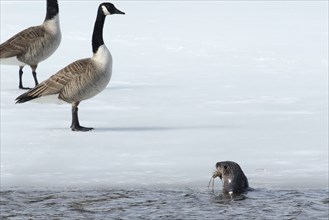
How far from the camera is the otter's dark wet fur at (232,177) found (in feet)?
29.9

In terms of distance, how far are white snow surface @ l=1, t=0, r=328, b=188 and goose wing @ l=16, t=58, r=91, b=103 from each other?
0.46 m

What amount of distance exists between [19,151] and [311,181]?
11.7 ft

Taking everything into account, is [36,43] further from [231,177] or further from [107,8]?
[231,177]

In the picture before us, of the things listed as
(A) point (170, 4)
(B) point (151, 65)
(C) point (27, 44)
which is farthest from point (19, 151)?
(A) point (170, 4)

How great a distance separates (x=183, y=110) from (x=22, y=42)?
3.64 metres

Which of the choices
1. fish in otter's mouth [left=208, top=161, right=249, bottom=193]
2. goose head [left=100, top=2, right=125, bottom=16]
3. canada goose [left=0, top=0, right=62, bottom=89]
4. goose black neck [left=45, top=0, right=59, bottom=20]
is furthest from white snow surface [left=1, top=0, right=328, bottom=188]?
goose head [left=100, top=2, right=125, bottom=16]

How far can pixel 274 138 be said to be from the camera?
1136 centimetres

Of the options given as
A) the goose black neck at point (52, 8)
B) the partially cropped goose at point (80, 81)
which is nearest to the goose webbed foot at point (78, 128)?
the partially cropped goose at point (80, 81)

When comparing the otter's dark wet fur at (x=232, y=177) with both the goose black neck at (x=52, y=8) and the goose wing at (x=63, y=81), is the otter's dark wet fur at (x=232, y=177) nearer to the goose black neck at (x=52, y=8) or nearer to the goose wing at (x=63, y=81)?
the goose wing at (x=63, y=81)

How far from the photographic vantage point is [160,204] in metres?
8.66

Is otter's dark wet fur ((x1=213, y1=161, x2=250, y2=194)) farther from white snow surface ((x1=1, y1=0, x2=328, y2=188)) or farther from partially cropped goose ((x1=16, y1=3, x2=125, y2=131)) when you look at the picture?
partially cropped goose ((x1=16, y1=3, x2=125, y2=131))

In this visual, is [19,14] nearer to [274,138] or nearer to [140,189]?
[274,138]

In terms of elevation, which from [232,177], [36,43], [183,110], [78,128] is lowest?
[232,177]

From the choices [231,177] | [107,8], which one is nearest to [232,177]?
[231,177]
